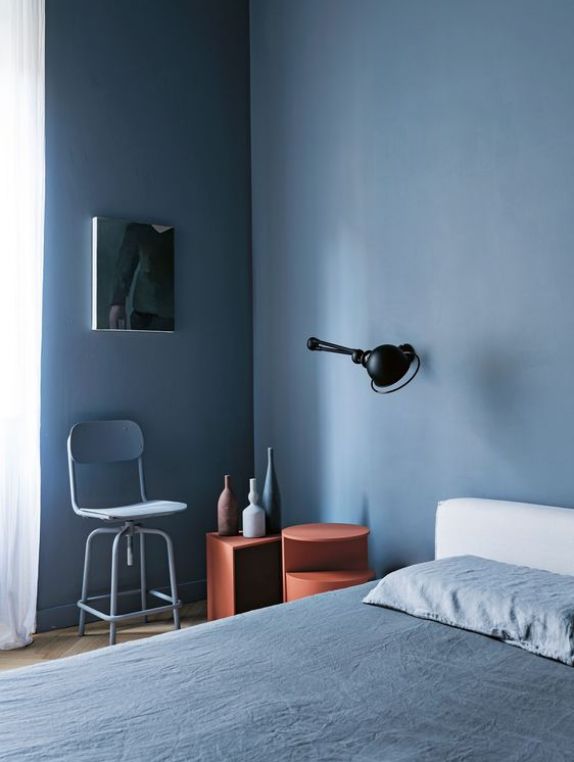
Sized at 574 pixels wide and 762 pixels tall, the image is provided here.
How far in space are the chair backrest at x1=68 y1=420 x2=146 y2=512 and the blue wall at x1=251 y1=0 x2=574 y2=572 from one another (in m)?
0.73

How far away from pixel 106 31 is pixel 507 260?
2.23 metres

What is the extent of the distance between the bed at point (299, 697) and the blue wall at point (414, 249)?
37.5 inches

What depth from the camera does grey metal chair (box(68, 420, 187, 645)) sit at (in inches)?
127

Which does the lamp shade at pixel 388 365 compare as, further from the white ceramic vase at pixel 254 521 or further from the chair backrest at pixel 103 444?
the chair backrest at pixel 103 444

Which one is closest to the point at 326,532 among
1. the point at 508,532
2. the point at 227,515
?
the point at 227,515

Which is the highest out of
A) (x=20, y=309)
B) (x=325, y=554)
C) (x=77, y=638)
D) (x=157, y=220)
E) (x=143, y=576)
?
(x=157, y=220)

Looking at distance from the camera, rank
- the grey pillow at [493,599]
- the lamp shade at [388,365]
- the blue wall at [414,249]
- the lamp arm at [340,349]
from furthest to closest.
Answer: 1. the lamp arm at [340,349]
2. the lamp shade at [388,365]
3. the blue wall at [414,249]
4. the grey pillow at [493,599]

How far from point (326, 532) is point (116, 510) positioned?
900mm

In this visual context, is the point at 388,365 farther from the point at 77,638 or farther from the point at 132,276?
the point at 77,638

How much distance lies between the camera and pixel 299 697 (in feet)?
5.20

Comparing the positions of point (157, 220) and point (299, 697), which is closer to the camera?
point (299, 697)

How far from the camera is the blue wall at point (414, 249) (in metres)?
2.62

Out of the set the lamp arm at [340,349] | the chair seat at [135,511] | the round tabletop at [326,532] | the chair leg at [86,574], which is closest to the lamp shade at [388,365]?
the lamp arm at [340,349]

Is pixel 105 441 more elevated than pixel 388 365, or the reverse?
pixel 388 365
